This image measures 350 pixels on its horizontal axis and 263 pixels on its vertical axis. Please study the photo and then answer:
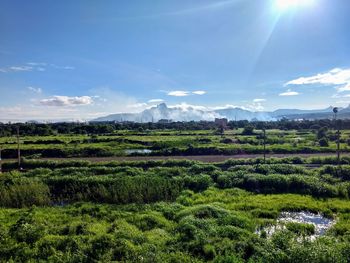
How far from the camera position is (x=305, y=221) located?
13.7 m

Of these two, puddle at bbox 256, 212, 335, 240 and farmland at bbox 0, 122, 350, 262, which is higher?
farmland at bbox 0, 122, 350, 262

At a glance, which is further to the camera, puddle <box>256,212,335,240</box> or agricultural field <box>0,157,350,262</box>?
puddle <box>256,212,335,240</box>

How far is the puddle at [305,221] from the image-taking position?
12.2m

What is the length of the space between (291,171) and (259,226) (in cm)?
1125

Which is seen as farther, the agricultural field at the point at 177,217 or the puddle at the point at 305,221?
the puddle at the point at 305,221

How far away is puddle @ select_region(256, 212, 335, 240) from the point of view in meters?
12.2

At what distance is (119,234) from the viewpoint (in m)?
10.8

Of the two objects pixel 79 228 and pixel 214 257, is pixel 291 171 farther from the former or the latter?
pixel 79 228

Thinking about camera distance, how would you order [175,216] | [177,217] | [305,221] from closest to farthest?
1. [177,217]
2. [175,216]
3. [305,221]

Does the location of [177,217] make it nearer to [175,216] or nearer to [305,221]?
[175,216]

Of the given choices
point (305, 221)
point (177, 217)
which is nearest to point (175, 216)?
point (177, 217)

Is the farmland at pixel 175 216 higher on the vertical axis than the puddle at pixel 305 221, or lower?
Answer: higher

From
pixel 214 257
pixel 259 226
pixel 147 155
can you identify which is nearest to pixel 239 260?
pixel 214 257

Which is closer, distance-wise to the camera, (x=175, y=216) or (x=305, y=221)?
(x=175, y=216)
